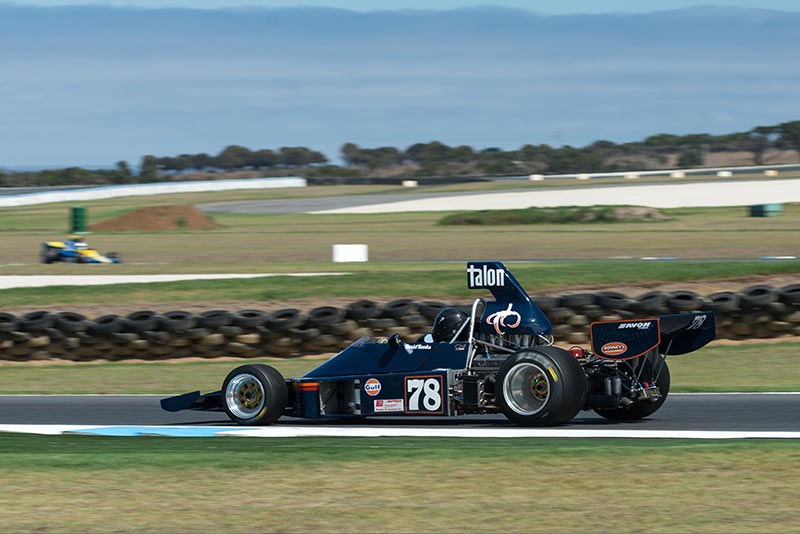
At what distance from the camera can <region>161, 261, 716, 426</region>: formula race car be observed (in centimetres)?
999

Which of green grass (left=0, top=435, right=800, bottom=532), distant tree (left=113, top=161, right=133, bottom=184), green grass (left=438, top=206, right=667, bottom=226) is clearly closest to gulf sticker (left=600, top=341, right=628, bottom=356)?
green grass (left=0, top=435, right=800, bottom=532)

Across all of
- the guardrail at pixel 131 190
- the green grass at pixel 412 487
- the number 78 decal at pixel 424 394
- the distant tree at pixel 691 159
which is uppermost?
the distant tree at pixel 691 159

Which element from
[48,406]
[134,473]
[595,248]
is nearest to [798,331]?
[48,406]

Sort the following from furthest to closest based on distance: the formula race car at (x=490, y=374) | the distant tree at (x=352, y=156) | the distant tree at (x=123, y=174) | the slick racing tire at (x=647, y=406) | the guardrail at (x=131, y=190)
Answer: the distant tree at (x=352, y=156)
the distant tree at (x=123, y=174)
the guardrail at (x=131, y=190)
the slick racing tire at (x=647, y=406)
the formula race car at (x=490, y=374)

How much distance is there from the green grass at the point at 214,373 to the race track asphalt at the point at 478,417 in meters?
1.10

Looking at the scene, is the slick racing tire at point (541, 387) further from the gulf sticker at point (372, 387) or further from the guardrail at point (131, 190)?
the guardrail at point (131, 190)

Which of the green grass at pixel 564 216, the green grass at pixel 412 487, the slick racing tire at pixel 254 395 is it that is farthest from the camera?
the green grass at pixel 564 216

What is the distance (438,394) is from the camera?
34.5 ft

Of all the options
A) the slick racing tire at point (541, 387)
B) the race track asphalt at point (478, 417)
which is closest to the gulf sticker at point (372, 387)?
the race track asphalt at point (478, 417)

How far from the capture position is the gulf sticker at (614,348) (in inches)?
399

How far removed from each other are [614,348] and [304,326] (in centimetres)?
773

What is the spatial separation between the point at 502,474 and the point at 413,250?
94.0 ft

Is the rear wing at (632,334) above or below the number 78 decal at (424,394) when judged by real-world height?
above

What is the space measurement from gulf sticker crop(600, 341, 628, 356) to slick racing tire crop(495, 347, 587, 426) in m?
0.37
